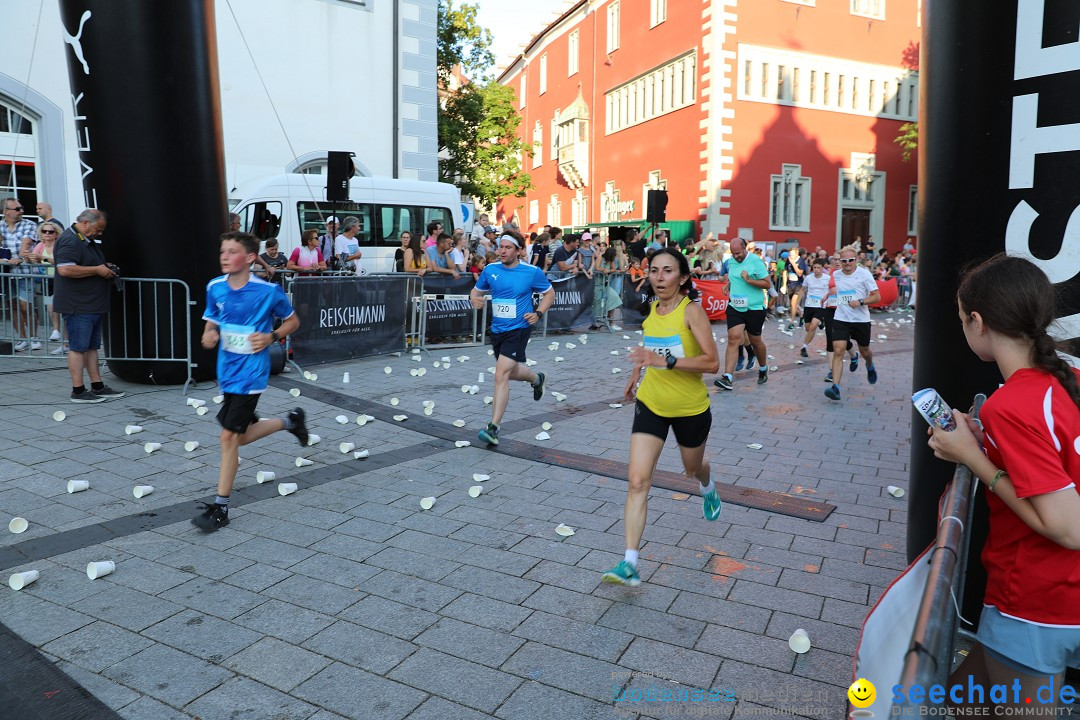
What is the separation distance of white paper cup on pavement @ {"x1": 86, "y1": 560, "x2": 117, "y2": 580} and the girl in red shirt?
157 inches

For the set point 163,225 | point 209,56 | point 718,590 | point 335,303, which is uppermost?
point 209,56

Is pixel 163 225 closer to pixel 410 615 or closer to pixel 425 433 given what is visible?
pixel 425 433

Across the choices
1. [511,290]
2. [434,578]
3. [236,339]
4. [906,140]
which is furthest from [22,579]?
[906,140]

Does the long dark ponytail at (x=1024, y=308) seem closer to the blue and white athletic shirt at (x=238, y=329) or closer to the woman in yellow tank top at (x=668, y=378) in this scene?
the woman in yellow tank top at (x=668, y=378)

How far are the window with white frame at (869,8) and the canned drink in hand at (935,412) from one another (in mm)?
33980

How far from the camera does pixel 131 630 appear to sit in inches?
140

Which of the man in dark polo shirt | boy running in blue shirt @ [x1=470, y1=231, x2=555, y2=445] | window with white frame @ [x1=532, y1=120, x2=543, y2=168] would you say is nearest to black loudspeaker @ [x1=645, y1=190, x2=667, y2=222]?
boy running in blue shirt @ [x1=470, y1=231, x2=555, y2=445]

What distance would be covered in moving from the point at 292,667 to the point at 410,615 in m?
0.63

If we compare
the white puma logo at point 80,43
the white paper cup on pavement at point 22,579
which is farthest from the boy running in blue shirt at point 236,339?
the white puma logo at point 80,43

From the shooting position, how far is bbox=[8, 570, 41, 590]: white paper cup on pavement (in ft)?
12.9

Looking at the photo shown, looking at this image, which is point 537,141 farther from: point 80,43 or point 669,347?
point 669,347

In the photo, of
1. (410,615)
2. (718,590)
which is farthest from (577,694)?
(718,590)

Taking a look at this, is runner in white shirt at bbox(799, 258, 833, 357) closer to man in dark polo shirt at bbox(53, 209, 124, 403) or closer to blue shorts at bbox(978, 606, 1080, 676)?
man in dark polo shirt at bbox(53, 209, 124, 403)

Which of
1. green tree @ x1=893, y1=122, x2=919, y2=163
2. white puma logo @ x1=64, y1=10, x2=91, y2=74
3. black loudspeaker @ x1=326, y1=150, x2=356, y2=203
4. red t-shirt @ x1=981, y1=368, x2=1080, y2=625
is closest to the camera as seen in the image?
red t-shirt @ x1=981, y1=368, x2=1080, y2=625
